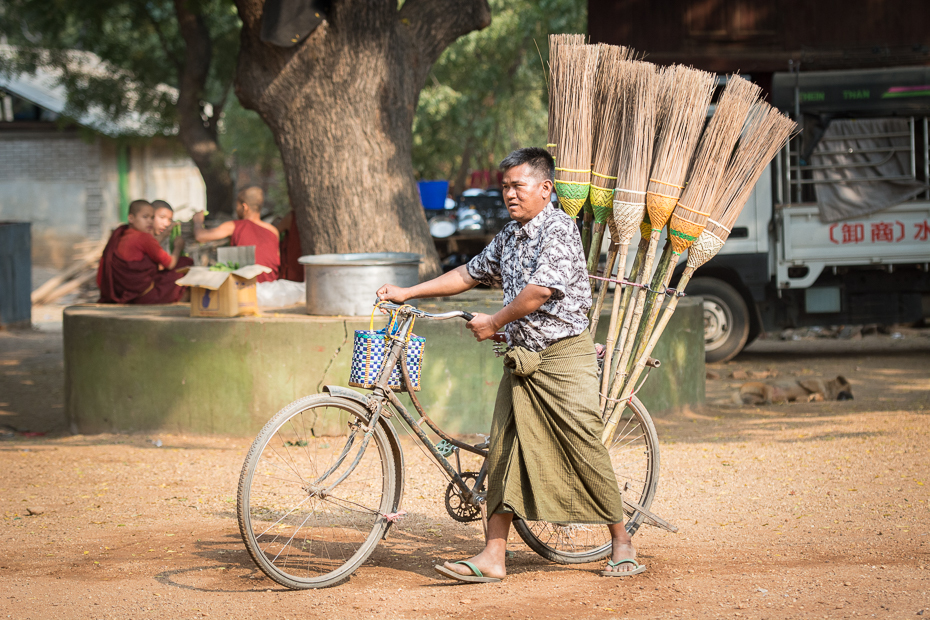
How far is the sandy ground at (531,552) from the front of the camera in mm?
3113

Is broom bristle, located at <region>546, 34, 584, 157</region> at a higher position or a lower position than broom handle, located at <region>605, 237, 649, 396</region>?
higher

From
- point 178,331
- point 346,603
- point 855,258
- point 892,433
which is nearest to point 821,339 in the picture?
point 855,258

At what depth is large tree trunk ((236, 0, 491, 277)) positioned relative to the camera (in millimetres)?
6535

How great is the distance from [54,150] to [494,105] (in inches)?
376

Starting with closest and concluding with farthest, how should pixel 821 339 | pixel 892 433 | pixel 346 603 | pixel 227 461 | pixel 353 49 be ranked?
1. pixel 346 603
2. pixel 227 461
3. pixel 892 433
4. pixel 353 49
5. pixel 821 339

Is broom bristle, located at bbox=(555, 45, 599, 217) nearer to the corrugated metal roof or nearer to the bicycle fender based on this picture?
the bicycle fender

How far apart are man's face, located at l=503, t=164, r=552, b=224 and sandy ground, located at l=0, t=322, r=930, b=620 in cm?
134

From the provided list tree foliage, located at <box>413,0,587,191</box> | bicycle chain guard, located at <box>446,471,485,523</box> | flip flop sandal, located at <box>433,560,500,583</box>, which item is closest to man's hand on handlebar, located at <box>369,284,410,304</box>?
bicycle chain guard, located at <box>446,471,485,523</box>

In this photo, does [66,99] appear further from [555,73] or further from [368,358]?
[368,358]

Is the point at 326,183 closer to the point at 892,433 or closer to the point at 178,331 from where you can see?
the point at 178,331

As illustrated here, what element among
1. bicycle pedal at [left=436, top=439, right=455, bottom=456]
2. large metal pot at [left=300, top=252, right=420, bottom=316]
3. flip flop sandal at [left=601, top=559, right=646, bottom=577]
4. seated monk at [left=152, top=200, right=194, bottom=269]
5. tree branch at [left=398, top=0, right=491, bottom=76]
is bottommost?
flip flop sandal at [left=601, top=559, right=646, bottom=577]

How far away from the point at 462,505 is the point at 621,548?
0.61 m

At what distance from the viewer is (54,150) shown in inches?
788

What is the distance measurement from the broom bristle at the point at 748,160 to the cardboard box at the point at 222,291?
3.20 meters
